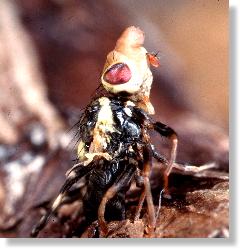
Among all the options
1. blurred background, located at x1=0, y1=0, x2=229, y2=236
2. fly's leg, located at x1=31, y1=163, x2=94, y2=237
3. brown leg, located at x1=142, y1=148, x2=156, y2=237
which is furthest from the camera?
blurred background, located at x1=0, y1=0, x2=229, y2=236

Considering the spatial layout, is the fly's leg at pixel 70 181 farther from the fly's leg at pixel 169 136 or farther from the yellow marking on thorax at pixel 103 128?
the fly's leg at pixel 169 136

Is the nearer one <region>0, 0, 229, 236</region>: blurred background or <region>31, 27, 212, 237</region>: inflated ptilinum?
<region>31, 27, 212, 237</region>: inflated ptilinum

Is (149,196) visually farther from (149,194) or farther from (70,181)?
(70,181)

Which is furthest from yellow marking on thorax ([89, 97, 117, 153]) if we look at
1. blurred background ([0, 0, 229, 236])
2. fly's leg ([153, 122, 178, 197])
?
blurred background ([0, 0, 229, 236])

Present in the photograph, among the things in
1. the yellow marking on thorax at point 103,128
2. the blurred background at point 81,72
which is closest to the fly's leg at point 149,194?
the yellow marking on thorax at point 103,128

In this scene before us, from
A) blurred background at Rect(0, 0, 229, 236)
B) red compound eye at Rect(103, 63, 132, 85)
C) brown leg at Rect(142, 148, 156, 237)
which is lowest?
brown leg at Rect(142, 148, 156, 237)

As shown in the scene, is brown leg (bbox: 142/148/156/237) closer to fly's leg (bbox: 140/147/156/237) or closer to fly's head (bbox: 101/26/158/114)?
fly's leg (bbox: 140/147/156/237)

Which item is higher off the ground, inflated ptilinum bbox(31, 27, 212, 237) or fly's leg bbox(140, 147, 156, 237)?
inflated ptilinum bbox(31, 27, 212, 237)

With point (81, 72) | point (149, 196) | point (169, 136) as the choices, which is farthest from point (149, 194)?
point (81, 72)

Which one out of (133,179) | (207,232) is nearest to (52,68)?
(133,179)
